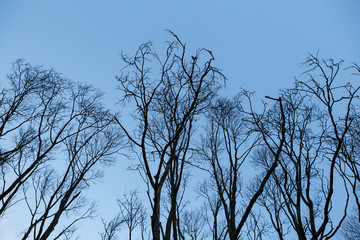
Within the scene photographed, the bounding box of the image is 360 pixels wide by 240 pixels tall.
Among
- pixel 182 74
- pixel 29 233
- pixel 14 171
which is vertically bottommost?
pixel 29 233

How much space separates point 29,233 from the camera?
6.60 metres

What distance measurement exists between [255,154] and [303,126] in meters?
3.93

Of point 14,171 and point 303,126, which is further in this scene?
point 14,171

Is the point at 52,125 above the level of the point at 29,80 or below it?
below

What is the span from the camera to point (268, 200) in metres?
10.3

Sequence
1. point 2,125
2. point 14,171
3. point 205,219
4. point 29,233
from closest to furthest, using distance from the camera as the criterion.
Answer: point 2,125 → point 29,233 → point 14,171 → point 205,219

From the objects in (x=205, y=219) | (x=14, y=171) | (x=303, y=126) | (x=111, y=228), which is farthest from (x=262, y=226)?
(x=14, y=171)

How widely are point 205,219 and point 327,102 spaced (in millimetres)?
14614

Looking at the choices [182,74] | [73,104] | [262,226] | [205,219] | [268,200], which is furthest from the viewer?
[205,219]

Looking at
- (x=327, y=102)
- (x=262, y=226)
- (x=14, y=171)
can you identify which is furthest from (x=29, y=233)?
(x=262, y=226)

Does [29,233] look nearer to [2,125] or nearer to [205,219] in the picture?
[2,125]

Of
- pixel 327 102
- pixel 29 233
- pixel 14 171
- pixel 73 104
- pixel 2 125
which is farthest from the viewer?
pixel 73 104

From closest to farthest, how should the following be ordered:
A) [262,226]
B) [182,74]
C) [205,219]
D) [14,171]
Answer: [182,74], [14,171], [262,226], [205,219]

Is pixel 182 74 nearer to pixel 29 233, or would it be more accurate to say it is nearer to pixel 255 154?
pixel 29 233
